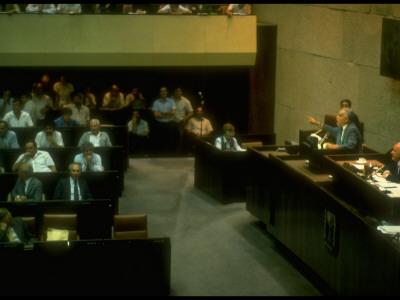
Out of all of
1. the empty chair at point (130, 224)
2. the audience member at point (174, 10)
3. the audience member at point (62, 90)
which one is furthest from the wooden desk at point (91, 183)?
the audience member at point (174, 10)

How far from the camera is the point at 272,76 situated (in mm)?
15250

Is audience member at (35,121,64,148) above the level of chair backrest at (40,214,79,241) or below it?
above

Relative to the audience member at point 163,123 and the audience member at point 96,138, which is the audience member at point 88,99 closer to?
the audience member at point 163,123

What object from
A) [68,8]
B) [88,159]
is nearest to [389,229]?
[88,159]

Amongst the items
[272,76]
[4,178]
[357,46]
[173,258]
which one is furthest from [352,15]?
[4,178]

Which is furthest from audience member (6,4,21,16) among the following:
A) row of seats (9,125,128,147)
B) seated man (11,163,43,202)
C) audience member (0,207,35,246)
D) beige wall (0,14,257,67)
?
audience member (0,207,35,246)

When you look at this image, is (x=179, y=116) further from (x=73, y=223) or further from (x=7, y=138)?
(x=73, y=223)

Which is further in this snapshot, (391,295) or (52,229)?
(52,229)

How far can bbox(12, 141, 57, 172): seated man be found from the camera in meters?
10.3

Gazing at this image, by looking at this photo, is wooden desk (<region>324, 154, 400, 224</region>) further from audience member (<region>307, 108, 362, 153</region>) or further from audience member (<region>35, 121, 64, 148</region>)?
audience member (<region>35, 121, 64, 148</region>)

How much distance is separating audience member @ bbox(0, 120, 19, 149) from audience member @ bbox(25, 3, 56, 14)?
12.0ft

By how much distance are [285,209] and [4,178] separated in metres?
3.94

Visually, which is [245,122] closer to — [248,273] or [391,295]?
[248,273]

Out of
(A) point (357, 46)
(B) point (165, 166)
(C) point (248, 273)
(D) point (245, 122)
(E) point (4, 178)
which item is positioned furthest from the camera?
(D) point (245, 122)
